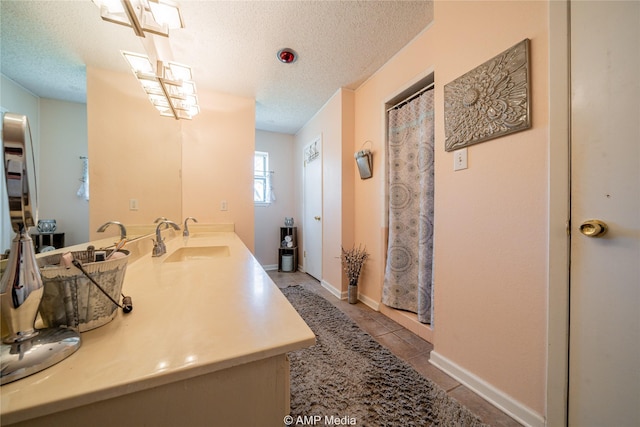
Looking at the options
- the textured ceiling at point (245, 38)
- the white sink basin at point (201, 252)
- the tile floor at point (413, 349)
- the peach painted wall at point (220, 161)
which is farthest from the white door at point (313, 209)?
the white sink basin at point (201, 252)

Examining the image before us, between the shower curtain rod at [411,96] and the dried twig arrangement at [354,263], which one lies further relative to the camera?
the dried twig arrangement at [354,263]

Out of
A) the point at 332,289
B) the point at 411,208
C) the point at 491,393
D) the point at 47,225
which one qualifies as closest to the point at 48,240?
the point at 47,225

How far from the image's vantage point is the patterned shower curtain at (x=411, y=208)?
1.63 m

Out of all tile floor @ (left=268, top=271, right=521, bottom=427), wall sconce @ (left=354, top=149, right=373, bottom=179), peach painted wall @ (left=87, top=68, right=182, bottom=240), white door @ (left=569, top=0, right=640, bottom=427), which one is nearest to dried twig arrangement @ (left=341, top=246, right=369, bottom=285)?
tile floor @ (left=268, top=271, right=521, bottom=427)

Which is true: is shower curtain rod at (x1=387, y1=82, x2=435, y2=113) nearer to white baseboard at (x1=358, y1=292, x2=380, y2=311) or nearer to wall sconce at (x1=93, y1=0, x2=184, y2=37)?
wall sconce at (x1=93, y1=0, x2=184, y2=37)

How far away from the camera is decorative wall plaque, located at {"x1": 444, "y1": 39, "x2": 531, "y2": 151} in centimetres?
94

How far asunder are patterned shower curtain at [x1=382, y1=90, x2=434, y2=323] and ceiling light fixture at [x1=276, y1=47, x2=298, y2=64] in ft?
3.19

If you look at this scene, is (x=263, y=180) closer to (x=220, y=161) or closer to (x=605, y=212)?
(x=220, y=161)

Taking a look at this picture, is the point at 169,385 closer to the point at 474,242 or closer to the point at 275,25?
the point at 474,242

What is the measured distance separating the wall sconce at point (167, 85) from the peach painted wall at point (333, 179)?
4.64 ft

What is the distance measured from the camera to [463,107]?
45.3 inches

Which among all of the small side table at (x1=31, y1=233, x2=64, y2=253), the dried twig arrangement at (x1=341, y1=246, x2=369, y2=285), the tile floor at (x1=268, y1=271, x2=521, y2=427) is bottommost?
the tile floor at (x1=268, y1=271, x2=521, y2=427)

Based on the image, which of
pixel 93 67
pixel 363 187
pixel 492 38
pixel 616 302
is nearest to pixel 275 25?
pixel 93 67

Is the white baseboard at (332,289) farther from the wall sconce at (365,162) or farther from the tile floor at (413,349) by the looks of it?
the wall sconce at (365,162)
